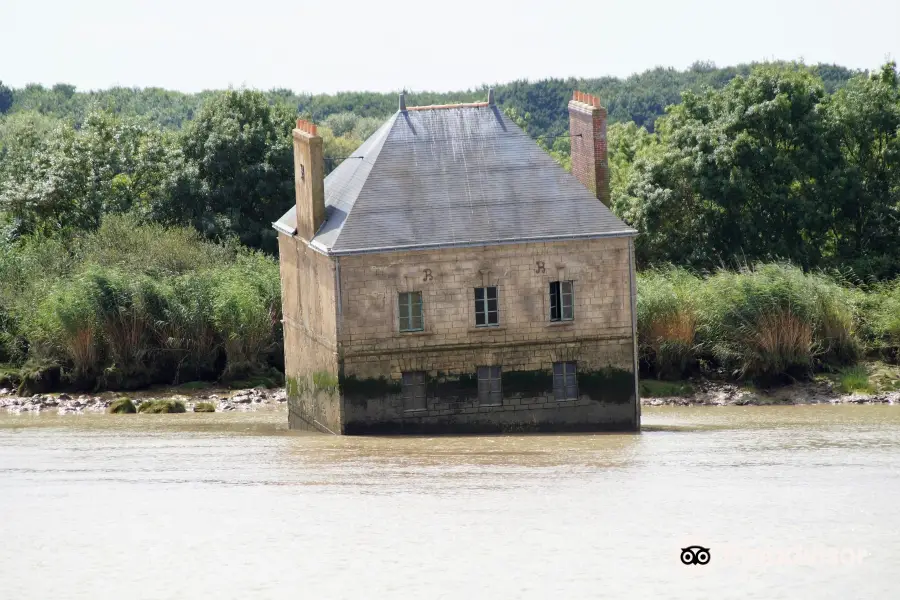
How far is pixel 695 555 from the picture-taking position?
2264 centimetres

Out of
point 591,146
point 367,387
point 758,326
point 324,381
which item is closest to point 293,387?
point 324,381

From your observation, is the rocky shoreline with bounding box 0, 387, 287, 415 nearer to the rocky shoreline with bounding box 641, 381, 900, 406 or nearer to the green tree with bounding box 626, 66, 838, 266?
the rocky shoreline with bounding box 641, 381, 900, 406

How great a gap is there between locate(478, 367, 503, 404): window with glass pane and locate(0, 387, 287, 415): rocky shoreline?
10.3 m

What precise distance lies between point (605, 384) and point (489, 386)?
2578 mm

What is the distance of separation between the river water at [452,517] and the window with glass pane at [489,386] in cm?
112

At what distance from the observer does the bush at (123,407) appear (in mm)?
40656

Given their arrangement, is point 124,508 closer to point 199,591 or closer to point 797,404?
point 199,591

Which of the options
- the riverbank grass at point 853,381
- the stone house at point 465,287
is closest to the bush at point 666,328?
the riverbank grass at point 853,381

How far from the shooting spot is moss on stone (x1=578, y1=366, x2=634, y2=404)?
33.9 meters

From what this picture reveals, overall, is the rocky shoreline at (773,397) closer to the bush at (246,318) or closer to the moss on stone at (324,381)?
the moss on stone at (324,381)

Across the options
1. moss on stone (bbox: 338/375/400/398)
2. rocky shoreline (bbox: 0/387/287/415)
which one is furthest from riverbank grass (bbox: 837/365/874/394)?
rocky shoreline (bbox: 0/387/287/415)

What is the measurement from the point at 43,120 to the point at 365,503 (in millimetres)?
68175

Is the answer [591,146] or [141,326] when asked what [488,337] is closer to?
[591,146]

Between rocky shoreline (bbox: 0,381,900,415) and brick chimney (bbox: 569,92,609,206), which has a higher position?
brick chimney (bbox: 569,92,609,206)
